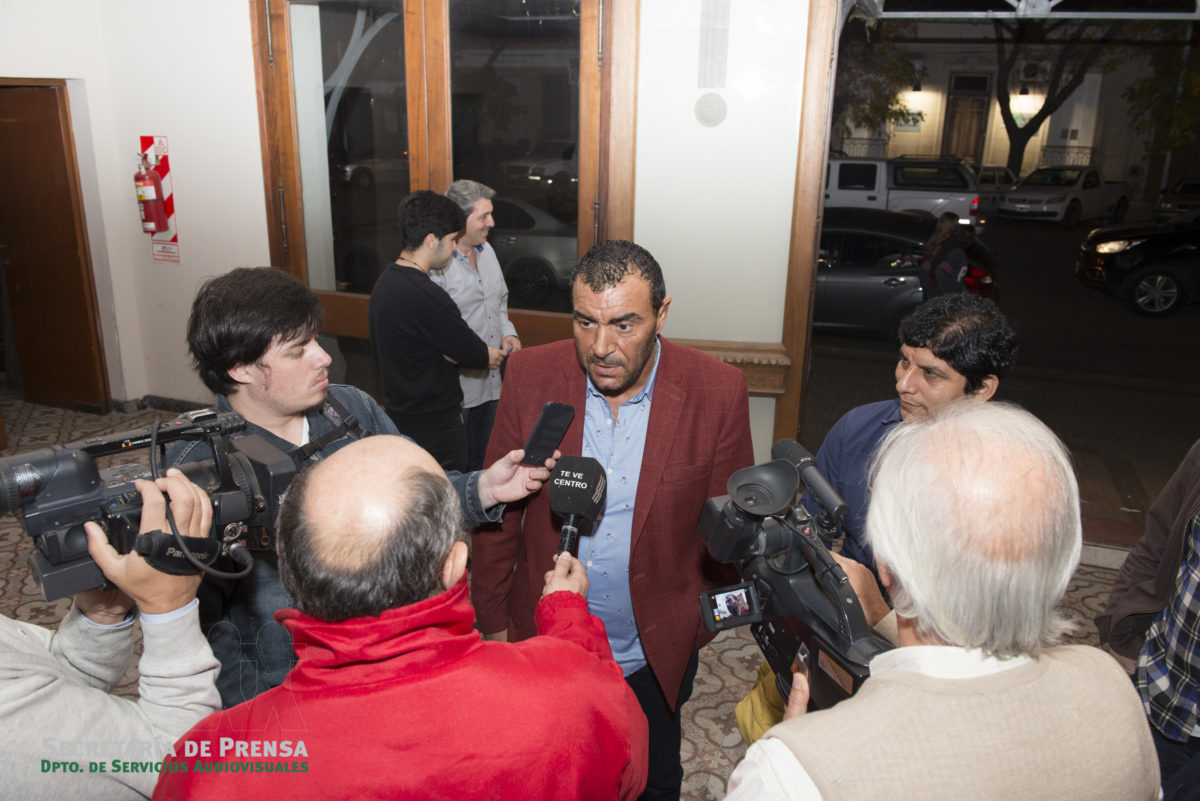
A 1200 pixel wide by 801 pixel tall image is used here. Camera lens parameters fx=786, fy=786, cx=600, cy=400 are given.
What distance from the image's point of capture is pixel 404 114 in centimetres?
504

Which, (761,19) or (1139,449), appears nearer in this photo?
(761,19)

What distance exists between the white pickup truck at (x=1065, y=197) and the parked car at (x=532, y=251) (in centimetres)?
1904

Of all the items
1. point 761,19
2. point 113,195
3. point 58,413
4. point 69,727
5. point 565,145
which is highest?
point 761,19

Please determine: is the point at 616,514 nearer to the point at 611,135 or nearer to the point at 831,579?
the point at 831,579

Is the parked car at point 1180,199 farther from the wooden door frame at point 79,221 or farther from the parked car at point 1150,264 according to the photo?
the wooden door frame at point 79,221

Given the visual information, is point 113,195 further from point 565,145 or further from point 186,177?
point 565,145

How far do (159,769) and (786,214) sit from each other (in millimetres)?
3832

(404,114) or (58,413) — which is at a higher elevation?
(404,114)

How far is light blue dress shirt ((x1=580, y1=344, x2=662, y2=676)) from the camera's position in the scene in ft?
6.90

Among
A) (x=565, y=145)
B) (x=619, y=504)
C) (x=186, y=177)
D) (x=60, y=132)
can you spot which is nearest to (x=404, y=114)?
(x=565, y=145)

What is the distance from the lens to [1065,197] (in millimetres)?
19828

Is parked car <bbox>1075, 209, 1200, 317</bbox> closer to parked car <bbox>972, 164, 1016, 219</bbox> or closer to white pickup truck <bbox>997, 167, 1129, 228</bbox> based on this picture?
white pickup truck <bbox>997, 167, 1129, 228</bbox>

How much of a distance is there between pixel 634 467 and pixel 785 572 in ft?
2.27

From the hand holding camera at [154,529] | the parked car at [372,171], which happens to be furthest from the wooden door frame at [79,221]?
the hand holding camera at [154,529]
